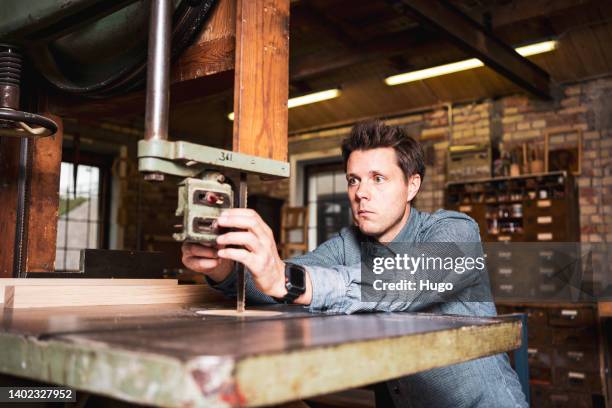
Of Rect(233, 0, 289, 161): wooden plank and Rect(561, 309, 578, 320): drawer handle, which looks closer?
Rect(233, 0, 289, 161): wooden plank

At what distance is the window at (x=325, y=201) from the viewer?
7.89 meters

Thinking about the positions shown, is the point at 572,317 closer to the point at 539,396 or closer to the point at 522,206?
the point at 539,396

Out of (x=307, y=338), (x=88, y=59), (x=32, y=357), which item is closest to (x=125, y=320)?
(x=32, y=357)

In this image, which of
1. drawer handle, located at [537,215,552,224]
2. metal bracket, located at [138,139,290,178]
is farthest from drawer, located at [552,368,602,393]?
metal bracket, located at [138,139,290,178]

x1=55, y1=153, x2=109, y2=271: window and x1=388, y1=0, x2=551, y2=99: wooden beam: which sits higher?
x1=388, y1=0, x2=551, y2=99: wooden beam

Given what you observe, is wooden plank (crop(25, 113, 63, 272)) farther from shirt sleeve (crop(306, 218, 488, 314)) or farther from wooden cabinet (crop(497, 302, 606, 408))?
wooden cabinet (crop(497, 302, 606, 408))

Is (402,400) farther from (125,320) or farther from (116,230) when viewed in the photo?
(116,230)

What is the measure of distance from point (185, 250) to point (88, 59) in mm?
851

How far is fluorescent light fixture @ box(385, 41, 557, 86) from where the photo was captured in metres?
5.30

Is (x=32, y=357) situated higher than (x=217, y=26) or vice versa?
(x=217, y=26)

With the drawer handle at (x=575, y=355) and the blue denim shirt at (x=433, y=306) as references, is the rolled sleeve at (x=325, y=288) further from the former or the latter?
the drawer handle at (x=575, y=355)

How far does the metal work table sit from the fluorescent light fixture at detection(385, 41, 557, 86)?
16.1 feet

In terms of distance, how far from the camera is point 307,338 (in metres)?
0.73

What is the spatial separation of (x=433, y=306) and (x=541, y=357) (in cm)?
411
